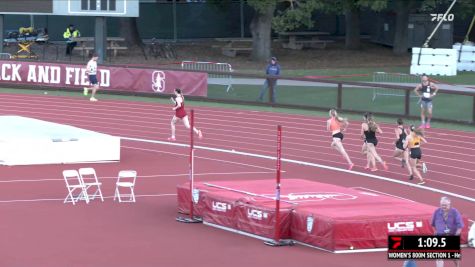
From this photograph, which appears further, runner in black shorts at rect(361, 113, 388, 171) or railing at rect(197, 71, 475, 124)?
railing at rect(197, 71, 475, 124)

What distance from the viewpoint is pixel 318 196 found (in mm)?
21547

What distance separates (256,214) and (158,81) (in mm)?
20861

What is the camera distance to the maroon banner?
4028 centimetres

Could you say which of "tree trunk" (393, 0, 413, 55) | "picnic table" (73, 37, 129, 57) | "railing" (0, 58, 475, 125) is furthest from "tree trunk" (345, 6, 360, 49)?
"railing" (0, 58, 475, 125)

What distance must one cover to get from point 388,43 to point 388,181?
35365mm

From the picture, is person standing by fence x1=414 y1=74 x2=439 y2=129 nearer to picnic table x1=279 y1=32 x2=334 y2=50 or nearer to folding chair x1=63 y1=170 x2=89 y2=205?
folding chair x1=63 y1=170 x2=89 y2=205

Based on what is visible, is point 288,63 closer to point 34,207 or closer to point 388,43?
point 388,43

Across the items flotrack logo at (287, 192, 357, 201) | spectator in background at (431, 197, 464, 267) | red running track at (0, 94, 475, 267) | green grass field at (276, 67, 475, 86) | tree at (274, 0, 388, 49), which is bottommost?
red running track at (0, 94, 475, 267)

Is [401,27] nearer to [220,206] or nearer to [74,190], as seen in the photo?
[74,190]

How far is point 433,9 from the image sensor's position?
58.8 metres

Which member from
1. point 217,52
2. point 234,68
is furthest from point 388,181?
point 217,52

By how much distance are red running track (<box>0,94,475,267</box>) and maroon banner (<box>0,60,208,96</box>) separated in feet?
4.58

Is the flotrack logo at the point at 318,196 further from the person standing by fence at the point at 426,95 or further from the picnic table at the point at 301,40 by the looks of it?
the picnic table at the point at 301,40

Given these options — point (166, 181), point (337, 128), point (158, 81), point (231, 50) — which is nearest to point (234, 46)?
point (231, 50)
